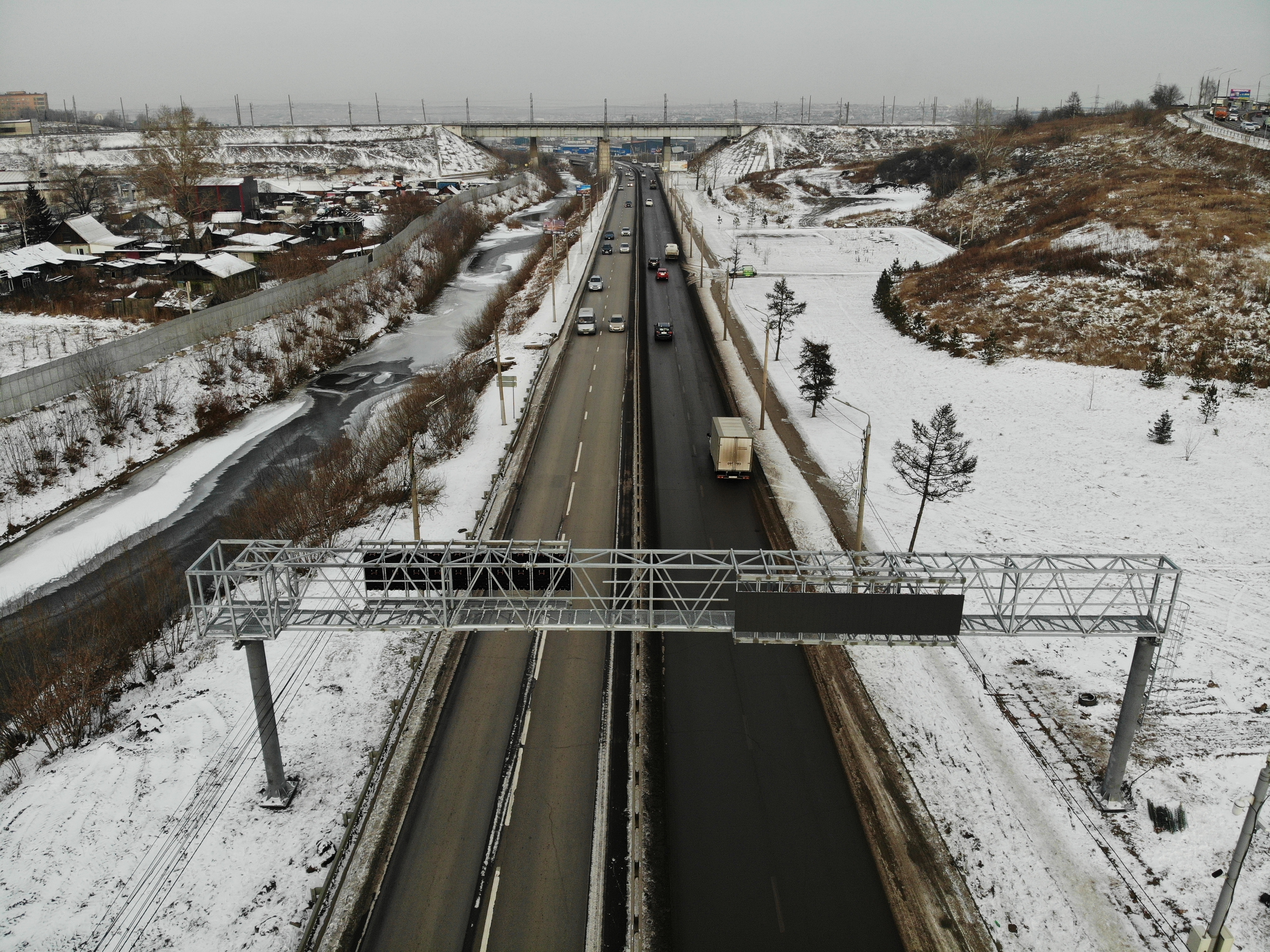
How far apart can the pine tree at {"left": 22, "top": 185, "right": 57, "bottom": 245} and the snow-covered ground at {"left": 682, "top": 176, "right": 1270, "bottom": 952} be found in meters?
80.9

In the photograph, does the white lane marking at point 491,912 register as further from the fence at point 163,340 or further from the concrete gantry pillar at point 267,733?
the fence at point 163,340

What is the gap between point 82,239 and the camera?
79500 millimetres

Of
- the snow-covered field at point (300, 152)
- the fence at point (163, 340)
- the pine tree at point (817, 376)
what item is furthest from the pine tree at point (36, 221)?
the snow-covered field at point (300, 152)

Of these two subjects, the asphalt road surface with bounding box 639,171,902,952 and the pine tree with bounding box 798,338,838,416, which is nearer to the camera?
the asphalt road surface with bounding box 639,171,902,952

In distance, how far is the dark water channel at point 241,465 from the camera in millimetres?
32281

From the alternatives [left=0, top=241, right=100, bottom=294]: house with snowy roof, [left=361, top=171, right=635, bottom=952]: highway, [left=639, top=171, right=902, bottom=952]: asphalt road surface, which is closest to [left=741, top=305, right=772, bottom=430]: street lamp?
[left=639, top=171, right=902, bottom=952]: asphalt road surface

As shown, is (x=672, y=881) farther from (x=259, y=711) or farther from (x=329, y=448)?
(x=329, y=448)

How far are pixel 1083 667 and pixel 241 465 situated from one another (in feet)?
133

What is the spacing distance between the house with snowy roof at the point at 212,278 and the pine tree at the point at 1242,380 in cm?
6900

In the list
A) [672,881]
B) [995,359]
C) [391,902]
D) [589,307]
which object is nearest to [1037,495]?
[995,359]

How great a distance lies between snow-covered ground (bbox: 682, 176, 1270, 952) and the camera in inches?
676

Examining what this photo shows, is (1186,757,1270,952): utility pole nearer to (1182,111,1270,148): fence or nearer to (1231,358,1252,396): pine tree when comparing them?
(1231,358,1252,396): pine tree

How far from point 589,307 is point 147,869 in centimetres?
5868

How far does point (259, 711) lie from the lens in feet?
61.2
